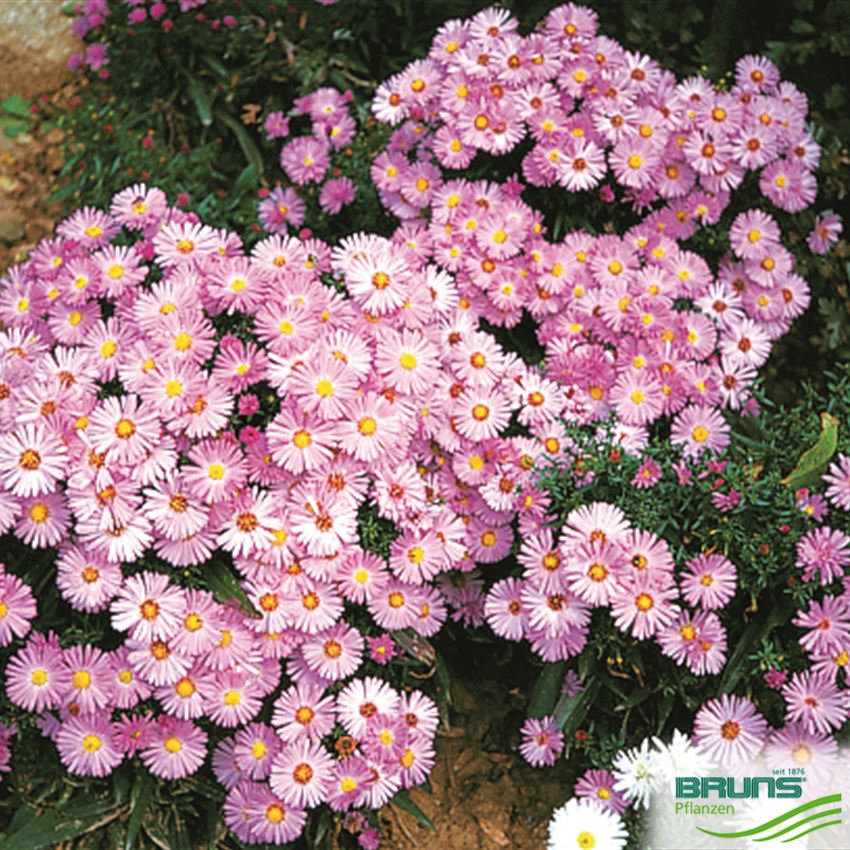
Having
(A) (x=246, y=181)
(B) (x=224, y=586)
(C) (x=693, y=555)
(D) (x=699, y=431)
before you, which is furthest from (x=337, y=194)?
(C) (x=693, y=555)

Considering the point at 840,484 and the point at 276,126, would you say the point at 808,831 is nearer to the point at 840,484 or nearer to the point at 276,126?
the point at 840,484

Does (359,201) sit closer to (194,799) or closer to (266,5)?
(266,5)

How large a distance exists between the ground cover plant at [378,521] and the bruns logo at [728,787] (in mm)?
58

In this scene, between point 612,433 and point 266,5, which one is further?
point 266,5

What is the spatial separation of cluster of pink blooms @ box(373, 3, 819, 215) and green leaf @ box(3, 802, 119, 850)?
1.75 meters

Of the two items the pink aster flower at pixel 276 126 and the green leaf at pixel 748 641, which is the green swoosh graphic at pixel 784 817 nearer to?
the green leaf at pixel 748 641

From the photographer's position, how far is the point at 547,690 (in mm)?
2713

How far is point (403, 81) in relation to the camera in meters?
3.32

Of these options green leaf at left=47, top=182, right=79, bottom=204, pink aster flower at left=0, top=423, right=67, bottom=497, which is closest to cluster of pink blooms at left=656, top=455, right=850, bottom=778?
pink aster flower at left=0, top=423, right=67, bottom=497

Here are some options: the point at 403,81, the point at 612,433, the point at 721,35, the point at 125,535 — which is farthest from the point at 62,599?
the point at 721,35

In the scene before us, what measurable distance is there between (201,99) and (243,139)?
192mm

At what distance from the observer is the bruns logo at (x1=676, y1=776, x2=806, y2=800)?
2488 millimetres

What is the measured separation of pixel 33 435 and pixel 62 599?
1.30 feet

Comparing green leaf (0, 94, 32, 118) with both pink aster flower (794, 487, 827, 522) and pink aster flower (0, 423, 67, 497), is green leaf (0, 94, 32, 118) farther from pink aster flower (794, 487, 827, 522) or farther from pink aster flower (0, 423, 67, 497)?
pink aster flower (794, 487, 827, 522)
